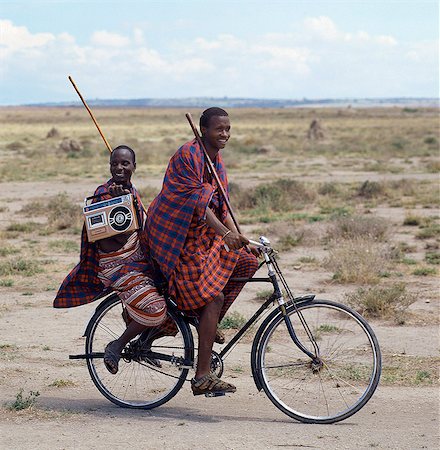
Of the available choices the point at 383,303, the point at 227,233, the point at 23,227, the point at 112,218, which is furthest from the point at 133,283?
the point at 23,227

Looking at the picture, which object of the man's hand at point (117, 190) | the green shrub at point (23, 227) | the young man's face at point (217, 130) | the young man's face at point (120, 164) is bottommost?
the green shrub at point (23, 227)

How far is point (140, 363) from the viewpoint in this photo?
5.64 m

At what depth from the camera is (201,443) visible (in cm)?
490

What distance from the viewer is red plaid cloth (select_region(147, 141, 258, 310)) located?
5.12 metres

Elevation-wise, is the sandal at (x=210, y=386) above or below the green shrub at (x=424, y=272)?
above

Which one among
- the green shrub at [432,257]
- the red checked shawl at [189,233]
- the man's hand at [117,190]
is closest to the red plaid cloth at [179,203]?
the red checked shawl at [189,233]

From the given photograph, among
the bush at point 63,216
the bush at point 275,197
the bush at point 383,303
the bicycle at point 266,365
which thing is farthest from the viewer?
the bush at point 275,197

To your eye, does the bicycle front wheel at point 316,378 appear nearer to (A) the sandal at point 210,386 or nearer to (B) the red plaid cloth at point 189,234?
(A) the sandal at point 210,386

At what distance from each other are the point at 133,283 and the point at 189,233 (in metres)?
0.48

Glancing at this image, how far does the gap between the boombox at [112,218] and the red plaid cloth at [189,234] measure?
0.44 ft

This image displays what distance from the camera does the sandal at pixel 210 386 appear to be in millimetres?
5305

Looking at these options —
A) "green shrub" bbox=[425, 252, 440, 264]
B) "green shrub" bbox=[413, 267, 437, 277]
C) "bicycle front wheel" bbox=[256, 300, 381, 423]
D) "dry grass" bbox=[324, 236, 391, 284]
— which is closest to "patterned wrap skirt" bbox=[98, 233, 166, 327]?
"bicycle front wheel" bbox=[256, 300, 381, 423]

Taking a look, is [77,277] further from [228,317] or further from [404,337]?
[404,337]

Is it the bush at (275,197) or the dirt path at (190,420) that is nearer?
the dirt path at (190,420)
